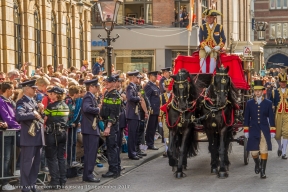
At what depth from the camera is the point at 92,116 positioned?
14164 millimetres

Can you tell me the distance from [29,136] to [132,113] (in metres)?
5.71

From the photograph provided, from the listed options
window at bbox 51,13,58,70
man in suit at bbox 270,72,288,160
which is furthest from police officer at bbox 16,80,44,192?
window at bbox 51,13,58,70

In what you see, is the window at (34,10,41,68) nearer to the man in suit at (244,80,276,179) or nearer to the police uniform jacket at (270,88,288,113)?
the police uniform jacket at (270,88,288,113)

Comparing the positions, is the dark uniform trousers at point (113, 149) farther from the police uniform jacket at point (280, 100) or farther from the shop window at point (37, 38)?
the shop window at point (37, 38)

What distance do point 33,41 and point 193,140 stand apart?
11260mm

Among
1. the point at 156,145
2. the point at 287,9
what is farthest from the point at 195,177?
the point at 287,9

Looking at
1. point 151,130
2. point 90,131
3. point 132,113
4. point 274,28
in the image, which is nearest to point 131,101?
point 132,113

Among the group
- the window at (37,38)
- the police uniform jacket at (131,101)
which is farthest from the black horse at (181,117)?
the window at (37,38)

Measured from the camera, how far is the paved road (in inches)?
528

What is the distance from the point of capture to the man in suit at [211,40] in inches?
658

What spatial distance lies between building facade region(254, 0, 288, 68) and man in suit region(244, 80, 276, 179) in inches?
2742

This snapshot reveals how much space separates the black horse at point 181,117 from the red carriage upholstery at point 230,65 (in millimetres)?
1749

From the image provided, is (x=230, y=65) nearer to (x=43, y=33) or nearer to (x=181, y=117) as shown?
(x=181, y=117)

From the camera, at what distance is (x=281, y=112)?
1884 centimetres
